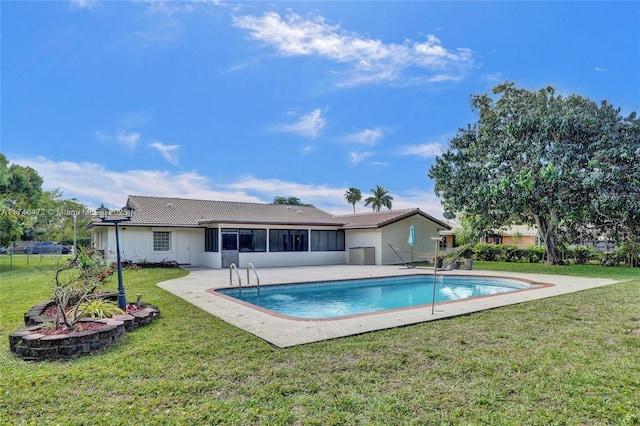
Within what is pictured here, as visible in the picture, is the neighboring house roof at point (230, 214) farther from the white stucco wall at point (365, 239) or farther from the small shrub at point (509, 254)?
the small shrub at point (509, 254)

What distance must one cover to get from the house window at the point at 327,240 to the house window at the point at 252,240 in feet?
10.6

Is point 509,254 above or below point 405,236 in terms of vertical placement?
below

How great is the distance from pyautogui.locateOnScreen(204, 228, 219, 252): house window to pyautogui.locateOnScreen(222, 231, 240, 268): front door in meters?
0.50

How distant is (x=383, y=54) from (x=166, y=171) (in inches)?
628

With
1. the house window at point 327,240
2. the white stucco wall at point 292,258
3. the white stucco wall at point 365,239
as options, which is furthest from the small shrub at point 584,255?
the house window at point 327,240

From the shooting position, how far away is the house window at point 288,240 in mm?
21250

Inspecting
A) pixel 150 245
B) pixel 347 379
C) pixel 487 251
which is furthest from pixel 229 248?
pixel 487 251

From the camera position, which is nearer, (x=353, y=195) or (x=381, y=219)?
(x=381, y=219)

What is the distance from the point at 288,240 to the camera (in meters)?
21.7

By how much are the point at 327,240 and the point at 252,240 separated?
5.00 m

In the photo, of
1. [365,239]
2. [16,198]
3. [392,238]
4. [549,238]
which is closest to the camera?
[549,238]

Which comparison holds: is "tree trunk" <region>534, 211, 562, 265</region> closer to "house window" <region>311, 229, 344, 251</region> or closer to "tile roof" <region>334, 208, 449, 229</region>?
"tile roof" <region>334, 208, 449, 229</region>

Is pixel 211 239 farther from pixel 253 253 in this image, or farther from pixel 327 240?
pixel 327 240

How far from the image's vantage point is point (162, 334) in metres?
6.09
